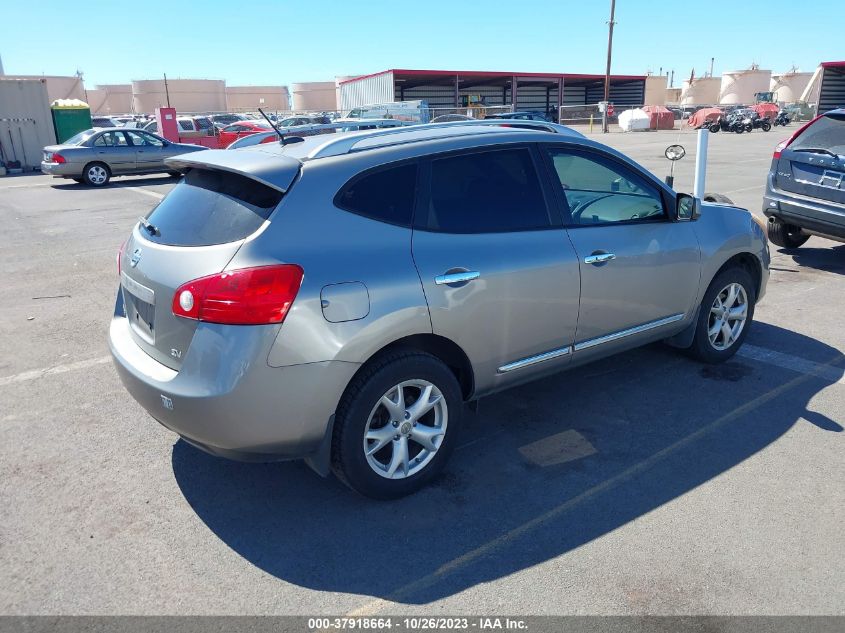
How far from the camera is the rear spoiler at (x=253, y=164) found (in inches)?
119

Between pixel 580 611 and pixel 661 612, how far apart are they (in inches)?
12.5

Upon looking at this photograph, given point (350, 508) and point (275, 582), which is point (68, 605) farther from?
point (350, 508)

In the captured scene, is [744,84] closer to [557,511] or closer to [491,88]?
[491,88]

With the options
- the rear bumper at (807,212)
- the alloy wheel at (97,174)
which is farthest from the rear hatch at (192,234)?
the alloy wheel at (97,174)

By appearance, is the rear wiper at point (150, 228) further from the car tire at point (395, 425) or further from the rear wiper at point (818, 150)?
the rear wiper at point (818, 150)

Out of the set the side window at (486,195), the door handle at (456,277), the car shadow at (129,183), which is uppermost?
the side window at (486,195)

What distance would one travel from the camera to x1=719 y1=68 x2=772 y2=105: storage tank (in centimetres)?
7681

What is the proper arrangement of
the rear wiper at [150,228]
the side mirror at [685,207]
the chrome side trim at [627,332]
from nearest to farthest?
the rear wiper at [150,228] → the chrome side trim at [627,332] → the side mirror at [685,207]

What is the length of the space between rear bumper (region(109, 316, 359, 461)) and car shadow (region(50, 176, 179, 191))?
→ 1631 cm

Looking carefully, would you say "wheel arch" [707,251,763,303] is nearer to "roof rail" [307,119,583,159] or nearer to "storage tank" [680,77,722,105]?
"roof rail" [307,119,583,159]

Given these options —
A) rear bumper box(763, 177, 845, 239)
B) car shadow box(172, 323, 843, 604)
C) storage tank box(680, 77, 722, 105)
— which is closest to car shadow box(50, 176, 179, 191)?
rear bumper box(763, 177, 845, 239)

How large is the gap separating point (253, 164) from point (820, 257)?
7.89 metres

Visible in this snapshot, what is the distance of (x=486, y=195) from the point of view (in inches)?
141

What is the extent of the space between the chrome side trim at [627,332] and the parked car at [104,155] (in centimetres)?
1563
